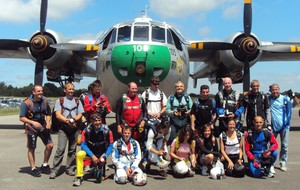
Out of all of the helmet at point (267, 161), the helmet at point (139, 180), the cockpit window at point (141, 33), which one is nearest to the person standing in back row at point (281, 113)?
the helmet at point (267, 161)

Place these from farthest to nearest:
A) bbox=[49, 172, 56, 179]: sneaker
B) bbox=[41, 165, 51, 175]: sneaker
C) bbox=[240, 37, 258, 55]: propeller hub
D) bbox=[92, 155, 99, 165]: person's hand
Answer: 1. bbox=[240, 37, 258, 55]: propeller hub
2. bbox=[41, 165, 51, 175]: sneaker
3. bbox=[49, 172, 56, 179]: sneaker
4. bbox=[92, 155, 99, 165]: person's hand

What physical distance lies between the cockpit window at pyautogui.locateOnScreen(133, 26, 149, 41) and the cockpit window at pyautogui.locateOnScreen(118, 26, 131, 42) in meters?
0.21

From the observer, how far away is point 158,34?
10070 mm

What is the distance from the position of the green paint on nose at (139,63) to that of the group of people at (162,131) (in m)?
1.61

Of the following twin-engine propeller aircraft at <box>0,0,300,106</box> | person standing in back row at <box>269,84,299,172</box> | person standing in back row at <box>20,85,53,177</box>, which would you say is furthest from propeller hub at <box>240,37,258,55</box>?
person standing in back row at <box>20,85,53,177</box>

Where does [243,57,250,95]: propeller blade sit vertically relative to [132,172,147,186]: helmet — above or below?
above

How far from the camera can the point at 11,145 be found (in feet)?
34.2

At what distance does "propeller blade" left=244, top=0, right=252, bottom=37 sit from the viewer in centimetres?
1482

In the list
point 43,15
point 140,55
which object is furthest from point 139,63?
point 43,15

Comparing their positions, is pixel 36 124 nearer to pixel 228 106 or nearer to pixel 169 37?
pixel 228 106

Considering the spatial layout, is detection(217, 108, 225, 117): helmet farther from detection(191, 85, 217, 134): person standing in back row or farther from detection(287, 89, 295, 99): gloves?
detection(287, 89, 295, 99): gloves

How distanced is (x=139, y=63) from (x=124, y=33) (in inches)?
61.8

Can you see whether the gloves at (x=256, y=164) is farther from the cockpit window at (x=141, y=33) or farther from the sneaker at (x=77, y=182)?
the cockpit window at (x=141, y=33)

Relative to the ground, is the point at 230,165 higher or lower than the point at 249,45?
lower
